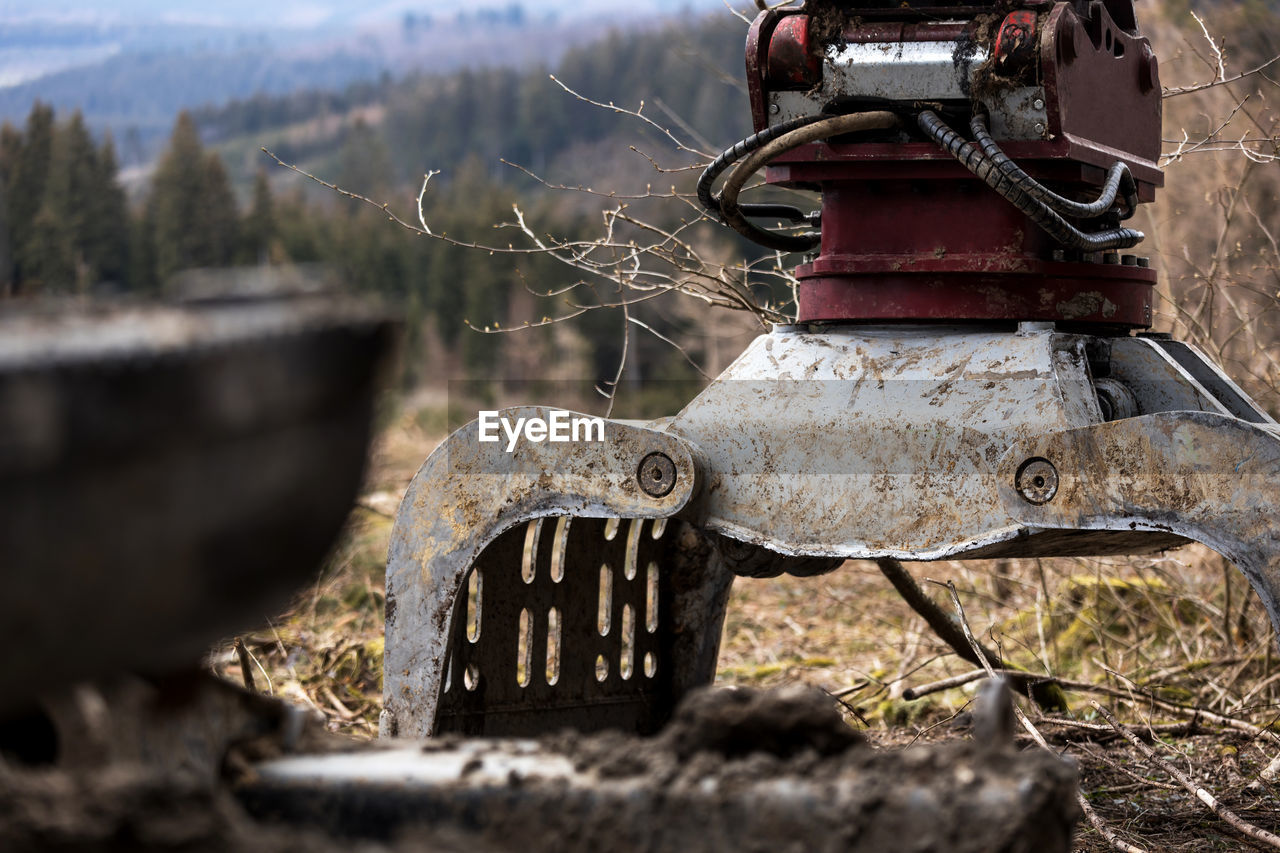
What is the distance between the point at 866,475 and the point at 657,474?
0.40 m

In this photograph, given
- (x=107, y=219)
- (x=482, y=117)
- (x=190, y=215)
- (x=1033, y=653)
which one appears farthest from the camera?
(x=482, y=117)

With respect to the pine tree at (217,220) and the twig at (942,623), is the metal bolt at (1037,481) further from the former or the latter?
the pine tree at (217,220)

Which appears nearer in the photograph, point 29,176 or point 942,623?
point 942,623

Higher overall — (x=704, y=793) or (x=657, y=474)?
(x=657, y=474)

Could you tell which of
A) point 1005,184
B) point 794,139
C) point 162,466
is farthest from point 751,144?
point 162,466

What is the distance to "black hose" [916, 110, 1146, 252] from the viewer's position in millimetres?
2785

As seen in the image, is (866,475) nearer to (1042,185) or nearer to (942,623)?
(1042,185)

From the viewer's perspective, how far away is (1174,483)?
8.02 ft

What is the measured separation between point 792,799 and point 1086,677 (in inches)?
168

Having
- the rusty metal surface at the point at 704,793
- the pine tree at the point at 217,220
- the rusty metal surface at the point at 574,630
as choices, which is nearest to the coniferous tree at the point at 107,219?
the pine tree at the point at 217,220

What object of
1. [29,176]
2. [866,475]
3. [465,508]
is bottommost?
[465,508]

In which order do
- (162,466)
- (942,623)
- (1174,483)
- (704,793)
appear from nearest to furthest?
(162,466) < (704,793) < (1174,483) < (942,623)

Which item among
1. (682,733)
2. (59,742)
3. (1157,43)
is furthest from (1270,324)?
(1157,43)

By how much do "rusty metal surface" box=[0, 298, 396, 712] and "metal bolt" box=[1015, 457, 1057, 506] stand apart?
59.5 inches
